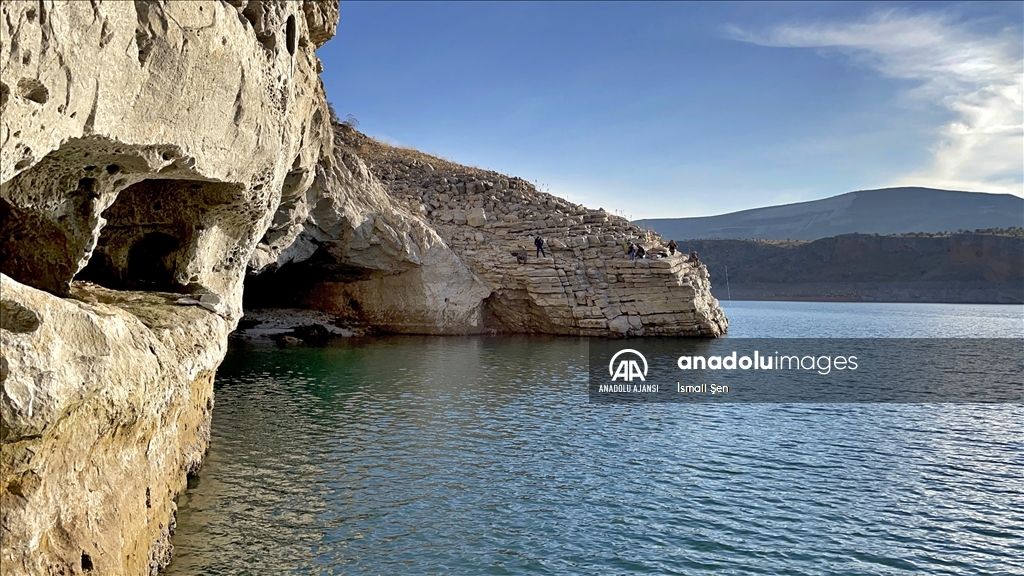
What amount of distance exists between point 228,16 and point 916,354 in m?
29.3

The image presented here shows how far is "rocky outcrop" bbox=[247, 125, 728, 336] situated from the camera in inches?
1268

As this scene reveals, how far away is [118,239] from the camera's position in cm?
1038

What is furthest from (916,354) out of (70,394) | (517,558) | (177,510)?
(70,394)

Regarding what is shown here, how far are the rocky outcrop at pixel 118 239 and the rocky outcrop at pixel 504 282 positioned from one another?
20.1m

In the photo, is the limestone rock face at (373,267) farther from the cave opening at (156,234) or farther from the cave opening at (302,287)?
the cave opening at (156,234)

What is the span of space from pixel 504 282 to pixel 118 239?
76.4ft

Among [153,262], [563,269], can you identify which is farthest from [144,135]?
[563,269]

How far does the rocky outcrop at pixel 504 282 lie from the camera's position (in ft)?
106

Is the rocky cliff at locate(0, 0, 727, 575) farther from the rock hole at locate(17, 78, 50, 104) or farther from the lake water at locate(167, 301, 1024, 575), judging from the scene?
the lake water at locate(167, 301, 1024, 575)

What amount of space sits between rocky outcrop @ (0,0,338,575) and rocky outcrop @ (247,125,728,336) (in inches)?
791

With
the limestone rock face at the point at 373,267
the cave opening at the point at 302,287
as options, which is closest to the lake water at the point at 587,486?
the limestone rock face at the point at 373,267

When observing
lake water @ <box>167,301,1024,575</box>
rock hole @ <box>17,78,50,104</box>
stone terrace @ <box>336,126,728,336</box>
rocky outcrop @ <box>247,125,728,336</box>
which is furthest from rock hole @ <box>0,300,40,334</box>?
stone terrace @ <box>336,126,728,336</box>

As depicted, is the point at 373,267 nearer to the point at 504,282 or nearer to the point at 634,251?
the point at 504,282

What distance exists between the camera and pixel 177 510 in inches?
348
